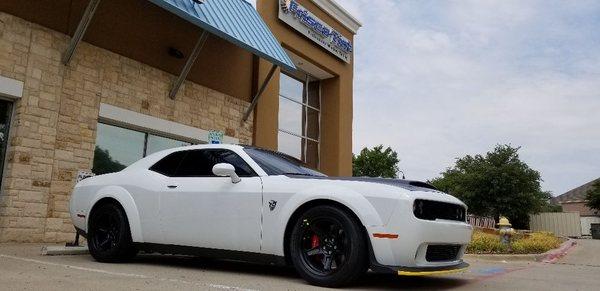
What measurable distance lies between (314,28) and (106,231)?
482 inches

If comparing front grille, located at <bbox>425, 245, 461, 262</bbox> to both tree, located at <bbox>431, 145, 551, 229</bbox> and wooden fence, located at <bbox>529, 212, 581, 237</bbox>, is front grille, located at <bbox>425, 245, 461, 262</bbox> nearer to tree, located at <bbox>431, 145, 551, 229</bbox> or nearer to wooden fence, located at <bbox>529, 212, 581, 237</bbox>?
tree, located at <bbox>431, 145, 551, 229</bbox>

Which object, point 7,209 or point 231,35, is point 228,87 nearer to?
point 231,35

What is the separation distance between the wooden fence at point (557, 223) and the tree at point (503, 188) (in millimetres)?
1019

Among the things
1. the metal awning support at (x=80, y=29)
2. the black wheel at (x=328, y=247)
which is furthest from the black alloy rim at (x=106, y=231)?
the metal awning support at (x=80, y=29)

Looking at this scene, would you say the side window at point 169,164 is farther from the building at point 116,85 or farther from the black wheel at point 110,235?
the building at point 116,85

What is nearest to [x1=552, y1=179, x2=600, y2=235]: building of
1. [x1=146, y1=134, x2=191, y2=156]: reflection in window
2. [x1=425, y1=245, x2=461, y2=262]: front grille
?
[x1=146, y1=134, x2=191, y2=156]: reflection in window

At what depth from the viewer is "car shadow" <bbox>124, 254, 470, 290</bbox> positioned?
459 cm

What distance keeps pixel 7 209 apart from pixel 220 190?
540cm

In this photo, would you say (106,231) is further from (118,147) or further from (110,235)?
(118,147)

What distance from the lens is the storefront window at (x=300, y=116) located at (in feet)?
57.9

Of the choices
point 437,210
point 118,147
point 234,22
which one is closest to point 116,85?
point 118,147

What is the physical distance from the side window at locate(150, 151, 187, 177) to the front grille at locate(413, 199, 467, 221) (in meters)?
2.79

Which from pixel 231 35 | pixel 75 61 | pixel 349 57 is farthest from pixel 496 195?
pixel 75 61

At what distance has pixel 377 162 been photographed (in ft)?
160
